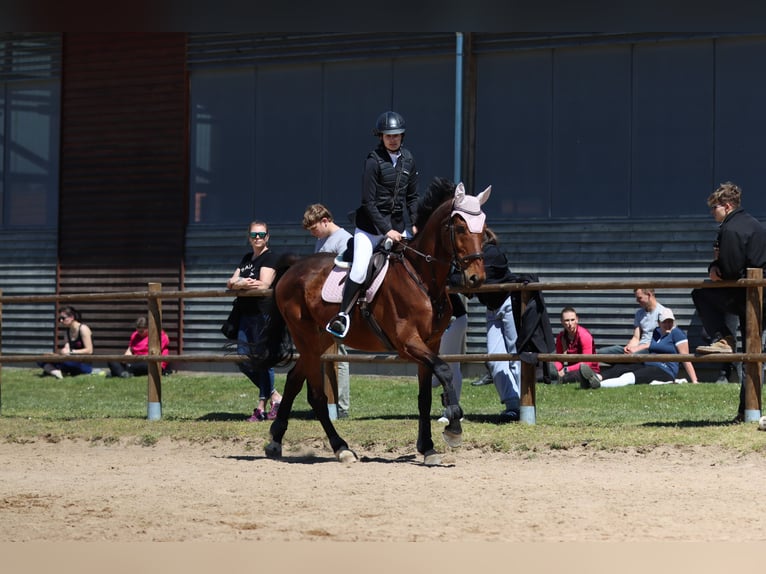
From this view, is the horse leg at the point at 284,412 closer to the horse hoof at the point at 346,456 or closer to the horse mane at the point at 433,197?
the horse hoof at the point at 346,456

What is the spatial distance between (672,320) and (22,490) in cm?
933

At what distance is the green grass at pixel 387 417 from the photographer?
10250 mm

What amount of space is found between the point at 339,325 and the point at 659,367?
699 cm

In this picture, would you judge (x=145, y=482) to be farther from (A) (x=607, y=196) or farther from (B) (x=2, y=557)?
(A) (x=607, y=196)

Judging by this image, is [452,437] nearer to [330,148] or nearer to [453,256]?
[453,256]

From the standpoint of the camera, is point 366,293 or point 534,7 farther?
point 366,293

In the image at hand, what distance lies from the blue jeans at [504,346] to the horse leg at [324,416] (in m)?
2.28

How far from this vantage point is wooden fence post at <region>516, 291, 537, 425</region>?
441 inches

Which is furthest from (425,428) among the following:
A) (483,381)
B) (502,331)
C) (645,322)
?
(645,322)

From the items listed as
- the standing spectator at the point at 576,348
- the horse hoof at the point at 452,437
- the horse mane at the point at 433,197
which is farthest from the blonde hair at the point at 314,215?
the standing spectator at the point at 576,348

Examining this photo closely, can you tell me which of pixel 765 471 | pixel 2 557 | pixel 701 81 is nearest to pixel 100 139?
pixel 701 81

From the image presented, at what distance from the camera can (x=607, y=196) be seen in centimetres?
1731

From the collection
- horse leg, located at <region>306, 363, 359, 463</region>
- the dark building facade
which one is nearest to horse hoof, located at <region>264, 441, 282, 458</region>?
horse leg, located at <region>306, 363, 359, 463</region>

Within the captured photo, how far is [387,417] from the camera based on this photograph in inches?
477
